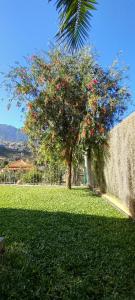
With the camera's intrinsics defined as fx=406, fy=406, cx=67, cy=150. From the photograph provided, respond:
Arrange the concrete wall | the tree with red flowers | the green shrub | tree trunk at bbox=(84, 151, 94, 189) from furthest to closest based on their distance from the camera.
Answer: the green shrub
tree trunk at bbox=(84, 151, 94, 189)
the tree with red flowers
the concrete wall

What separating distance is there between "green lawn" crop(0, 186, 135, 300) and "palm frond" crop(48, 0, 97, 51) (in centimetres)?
269

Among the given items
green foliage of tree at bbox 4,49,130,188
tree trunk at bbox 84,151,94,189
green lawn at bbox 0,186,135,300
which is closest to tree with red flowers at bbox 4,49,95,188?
green foliage of tree at bbox 4,49,130,188

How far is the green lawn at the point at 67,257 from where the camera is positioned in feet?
15.3

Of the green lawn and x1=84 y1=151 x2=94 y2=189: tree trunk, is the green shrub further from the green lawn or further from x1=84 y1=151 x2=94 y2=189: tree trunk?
the green lawn

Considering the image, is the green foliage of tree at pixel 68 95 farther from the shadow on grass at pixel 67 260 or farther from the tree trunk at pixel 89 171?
the shadow on grass at pixel 67 260

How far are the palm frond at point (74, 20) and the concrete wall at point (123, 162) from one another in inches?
258

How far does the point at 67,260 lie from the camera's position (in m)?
5.98

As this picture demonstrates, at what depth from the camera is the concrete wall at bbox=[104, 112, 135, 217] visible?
10688mm

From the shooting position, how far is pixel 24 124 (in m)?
21.0

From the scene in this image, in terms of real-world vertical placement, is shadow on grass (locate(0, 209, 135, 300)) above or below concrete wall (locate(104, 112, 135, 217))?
below

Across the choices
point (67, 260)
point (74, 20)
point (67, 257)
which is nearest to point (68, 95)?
point (67, 257)

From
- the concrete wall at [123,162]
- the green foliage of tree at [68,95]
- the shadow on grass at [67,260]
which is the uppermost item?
the green foliage of tree at [68,95]

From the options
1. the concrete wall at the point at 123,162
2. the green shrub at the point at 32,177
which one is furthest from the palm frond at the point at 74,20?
the green shrub at the point at 32,177

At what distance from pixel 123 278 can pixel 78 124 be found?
49.0ft
